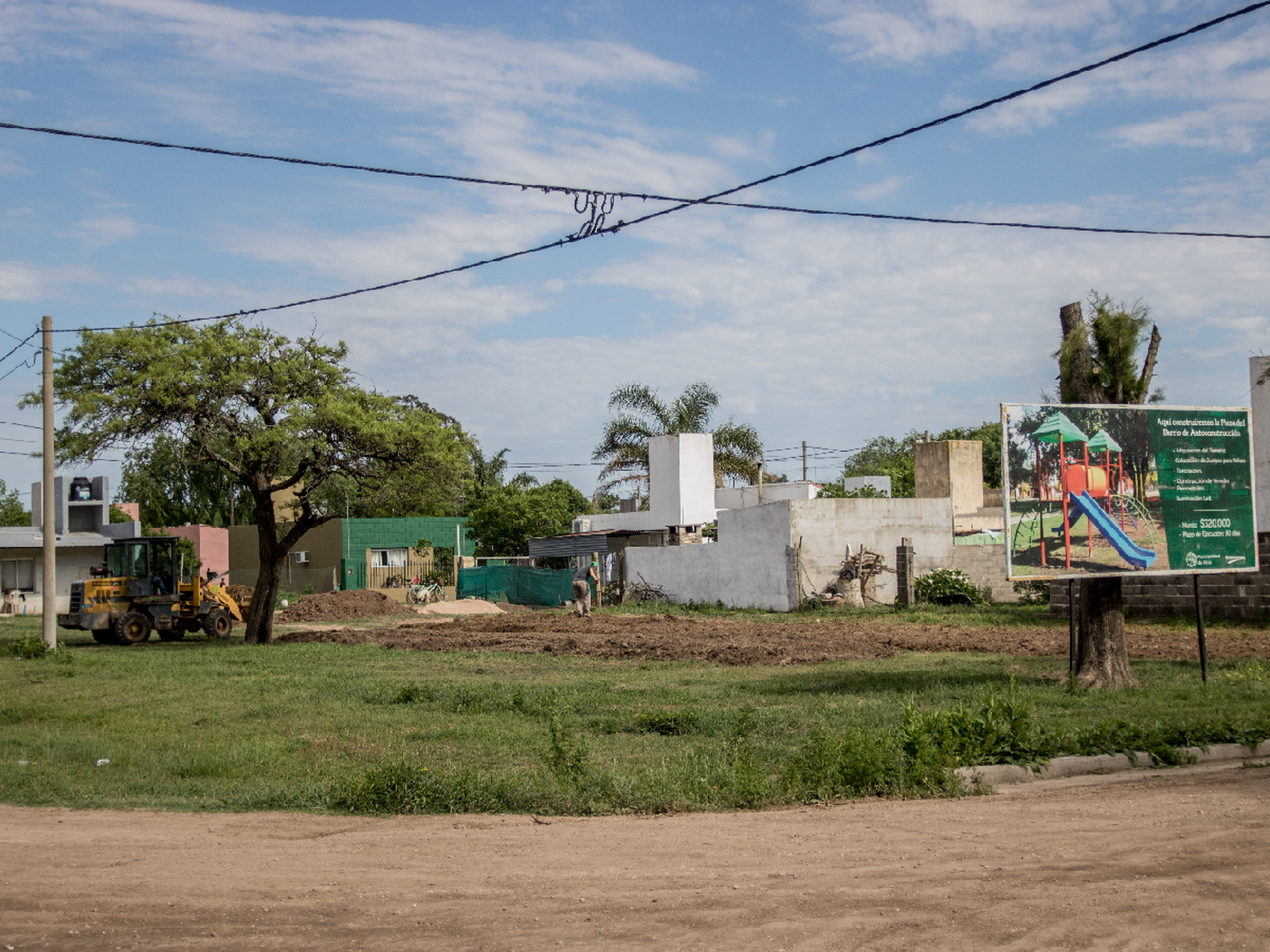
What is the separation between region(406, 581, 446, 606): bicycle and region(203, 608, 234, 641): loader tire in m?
13.4

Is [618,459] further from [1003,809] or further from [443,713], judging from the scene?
[1003,809]

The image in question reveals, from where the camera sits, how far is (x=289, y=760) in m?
10.9

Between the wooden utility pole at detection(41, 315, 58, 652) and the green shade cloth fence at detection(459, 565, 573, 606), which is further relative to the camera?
the green shade cloth fence at detection(459, 565, 573, 606)

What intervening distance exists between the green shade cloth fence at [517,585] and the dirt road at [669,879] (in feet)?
111

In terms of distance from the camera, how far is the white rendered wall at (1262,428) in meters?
26.3

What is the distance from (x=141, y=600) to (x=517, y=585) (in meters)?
17.9

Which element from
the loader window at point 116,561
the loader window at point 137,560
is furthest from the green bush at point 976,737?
the loader window at point 116,561

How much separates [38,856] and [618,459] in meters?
40.6

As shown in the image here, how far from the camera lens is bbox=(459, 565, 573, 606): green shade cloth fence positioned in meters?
42.6

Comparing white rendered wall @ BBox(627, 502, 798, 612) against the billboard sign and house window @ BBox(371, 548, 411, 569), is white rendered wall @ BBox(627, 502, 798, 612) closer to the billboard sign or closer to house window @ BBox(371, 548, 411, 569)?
the billboard sign

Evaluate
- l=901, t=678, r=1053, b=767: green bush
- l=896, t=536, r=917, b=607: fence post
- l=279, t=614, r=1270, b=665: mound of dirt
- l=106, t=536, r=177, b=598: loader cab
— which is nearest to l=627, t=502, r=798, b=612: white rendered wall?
l=896, t=536, r=917, b=607: fence post

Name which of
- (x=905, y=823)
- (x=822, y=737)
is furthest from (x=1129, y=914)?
(x=822, y=737)

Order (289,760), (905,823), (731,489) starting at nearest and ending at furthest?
(905,823), (289,760), (731,489)

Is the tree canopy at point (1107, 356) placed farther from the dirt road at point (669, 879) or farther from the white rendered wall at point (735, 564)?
the white rendered wall at point (735, 564)
